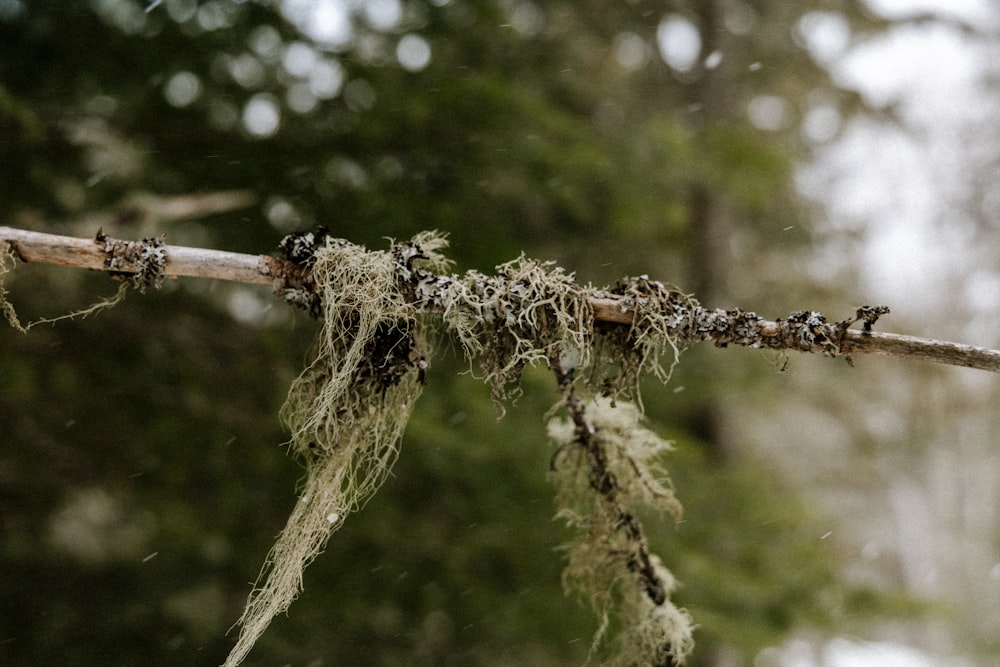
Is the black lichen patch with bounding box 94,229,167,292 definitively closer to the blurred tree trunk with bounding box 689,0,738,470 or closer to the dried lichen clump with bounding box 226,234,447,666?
the dried lichen clump with bounding box 226,234,447,666

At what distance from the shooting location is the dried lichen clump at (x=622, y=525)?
5.49ft

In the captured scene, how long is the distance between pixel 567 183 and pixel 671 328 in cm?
341

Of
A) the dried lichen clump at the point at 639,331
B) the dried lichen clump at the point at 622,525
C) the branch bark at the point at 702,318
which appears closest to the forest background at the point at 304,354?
the dried lichen clump at the point at 622,525

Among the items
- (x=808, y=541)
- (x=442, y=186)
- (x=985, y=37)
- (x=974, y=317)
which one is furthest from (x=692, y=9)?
(x=974, y=317)

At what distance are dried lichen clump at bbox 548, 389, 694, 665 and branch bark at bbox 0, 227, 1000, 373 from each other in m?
0.36

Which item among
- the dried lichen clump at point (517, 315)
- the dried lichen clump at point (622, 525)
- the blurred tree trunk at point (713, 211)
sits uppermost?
the blurred tree trunk at point (713, 211)

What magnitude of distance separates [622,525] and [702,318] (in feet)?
1.94

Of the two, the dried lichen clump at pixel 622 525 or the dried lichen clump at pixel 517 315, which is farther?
the dried lichen clump at pixel 622 525

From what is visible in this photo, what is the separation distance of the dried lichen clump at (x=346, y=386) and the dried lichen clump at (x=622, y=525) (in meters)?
0.44

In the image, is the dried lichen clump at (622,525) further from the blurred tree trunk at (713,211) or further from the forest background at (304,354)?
the blurred tree trunk at (713,211)

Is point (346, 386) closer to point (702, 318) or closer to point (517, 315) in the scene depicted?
point (517, 315)

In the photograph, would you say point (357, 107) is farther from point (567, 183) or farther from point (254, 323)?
point (254, 323)

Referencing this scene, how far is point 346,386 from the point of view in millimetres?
1494

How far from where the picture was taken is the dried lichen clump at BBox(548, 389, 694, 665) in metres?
1.67
